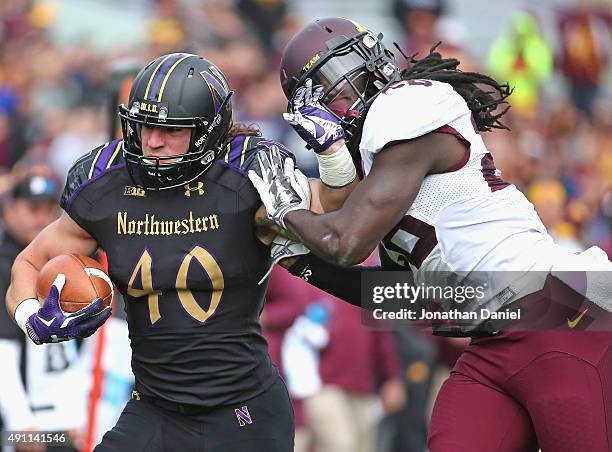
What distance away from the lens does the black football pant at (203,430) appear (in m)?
4.49

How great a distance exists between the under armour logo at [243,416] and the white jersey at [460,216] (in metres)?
0.88

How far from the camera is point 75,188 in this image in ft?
15.2

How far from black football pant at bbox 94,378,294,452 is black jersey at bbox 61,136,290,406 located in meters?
0.06

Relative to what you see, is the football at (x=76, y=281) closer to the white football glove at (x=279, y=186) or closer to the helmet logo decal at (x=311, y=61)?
the white football glove at (x=279, y=186)

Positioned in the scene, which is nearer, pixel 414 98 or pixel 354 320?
pixel 414 98

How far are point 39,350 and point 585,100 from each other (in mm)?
9406

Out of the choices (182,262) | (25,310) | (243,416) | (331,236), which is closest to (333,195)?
(331,236)

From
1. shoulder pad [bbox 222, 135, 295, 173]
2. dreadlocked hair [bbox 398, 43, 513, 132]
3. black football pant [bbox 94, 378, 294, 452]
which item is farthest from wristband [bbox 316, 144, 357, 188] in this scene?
black football pant [bbox 94, 378, 294, 452]

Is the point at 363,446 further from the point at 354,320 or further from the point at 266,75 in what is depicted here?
the point at 266,75

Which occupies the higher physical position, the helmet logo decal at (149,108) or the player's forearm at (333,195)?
the helmet logo decal at (149,108)

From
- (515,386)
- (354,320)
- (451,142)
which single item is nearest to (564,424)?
(515,386)

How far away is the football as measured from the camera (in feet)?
14.7

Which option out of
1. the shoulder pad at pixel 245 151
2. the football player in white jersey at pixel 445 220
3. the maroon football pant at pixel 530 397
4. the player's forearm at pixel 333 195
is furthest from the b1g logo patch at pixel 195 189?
the maroon football pant at pixel 530 397

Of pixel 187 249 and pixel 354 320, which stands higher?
pixel 187 249
